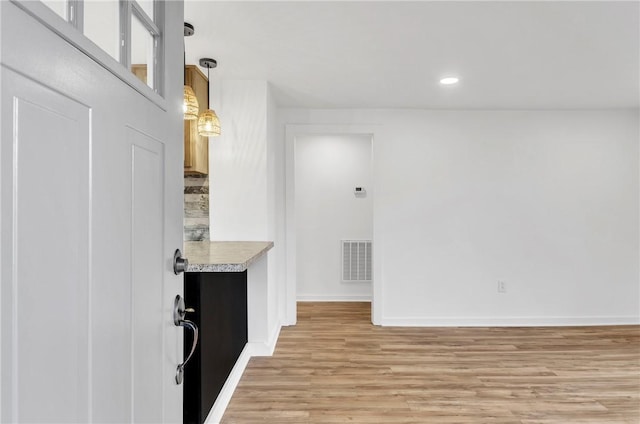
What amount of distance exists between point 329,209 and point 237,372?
266 cm

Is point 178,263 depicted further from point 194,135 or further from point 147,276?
point 194,135

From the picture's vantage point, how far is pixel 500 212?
3881 millimetres

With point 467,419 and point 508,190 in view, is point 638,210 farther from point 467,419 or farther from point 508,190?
point 467,419

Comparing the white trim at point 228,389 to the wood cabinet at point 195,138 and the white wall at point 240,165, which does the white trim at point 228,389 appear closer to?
the white wall at point 240,165

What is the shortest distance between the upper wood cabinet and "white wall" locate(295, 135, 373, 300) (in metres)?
2.09

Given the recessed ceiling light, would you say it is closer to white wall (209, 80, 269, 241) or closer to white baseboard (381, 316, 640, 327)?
white wall (209, 80, 269, 241)

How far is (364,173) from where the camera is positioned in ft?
16.1

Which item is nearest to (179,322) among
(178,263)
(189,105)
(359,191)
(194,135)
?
(178,263)

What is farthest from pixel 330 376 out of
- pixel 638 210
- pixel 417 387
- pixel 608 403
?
pixel 638 210

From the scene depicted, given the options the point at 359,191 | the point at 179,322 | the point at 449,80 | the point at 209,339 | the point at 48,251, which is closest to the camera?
the point at 48,251

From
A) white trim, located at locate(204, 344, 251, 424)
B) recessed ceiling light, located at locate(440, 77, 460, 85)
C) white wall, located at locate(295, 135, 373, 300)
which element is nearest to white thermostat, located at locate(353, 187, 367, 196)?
white wall, located at locate(295, 135, 373, 300)

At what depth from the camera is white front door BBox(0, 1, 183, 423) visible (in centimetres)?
45

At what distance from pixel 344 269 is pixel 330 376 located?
89.9 inches

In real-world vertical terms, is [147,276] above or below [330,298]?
above
